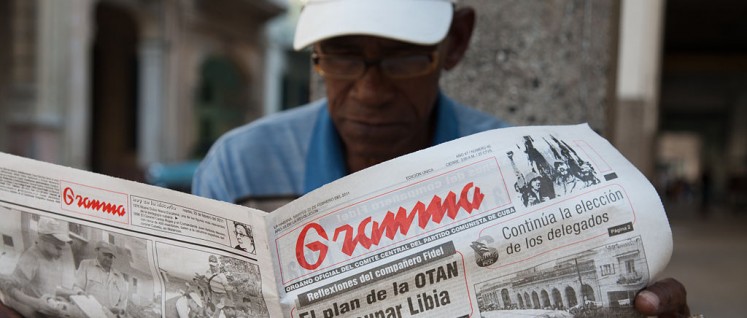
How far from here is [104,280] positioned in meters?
1.18

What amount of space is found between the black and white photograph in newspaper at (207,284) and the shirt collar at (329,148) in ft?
1.60

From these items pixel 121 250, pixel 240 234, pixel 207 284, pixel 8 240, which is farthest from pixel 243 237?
pixel 8 240

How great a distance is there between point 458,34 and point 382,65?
1.09 ft

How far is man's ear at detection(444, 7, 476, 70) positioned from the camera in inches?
66.2

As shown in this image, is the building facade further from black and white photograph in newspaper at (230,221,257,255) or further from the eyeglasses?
black and white photograph in newspaper at (230,221,257,255)

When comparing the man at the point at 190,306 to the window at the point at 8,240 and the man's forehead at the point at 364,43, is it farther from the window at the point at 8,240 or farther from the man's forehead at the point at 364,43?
the man's forehead at the point at 364,43

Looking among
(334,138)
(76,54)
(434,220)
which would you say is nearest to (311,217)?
(434,220)

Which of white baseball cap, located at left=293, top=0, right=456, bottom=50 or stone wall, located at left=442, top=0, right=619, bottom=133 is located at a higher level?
stone wall, located at left=442, top=0, right=619, bottom=133

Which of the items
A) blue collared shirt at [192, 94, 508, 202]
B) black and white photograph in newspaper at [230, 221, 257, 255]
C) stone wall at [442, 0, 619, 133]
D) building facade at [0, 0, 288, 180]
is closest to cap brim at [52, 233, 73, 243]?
black and white photograph in newspaper at [230, 221, 257, 255]

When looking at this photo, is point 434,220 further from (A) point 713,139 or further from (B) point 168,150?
(A) point 713,139

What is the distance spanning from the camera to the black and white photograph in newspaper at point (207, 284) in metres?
1.11

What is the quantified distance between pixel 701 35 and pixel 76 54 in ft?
38.9

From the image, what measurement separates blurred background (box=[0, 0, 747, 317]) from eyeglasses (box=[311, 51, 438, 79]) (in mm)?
757

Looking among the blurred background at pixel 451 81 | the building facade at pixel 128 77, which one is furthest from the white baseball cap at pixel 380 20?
the building facade at pixel 128 77
